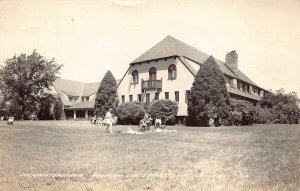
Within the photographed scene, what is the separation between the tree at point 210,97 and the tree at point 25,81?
3043 cm

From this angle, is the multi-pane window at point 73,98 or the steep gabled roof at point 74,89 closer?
the steep gabled roof at point 74,89

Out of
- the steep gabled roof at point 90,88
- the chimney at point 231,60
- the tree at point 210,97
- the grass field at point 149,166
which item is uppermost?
the chimney at point 231,60

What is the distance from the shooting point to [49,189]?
9359 millimetres

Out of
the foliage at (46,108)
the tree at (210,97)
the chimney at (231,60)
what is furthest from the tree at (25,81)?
the tree at (210,97)

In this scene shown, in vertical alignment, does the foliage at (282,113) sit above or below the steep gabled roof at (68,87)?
below

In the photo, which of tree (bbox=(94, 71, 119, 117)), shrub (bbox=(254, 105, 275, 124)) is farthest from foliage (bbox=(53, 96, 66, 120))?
shrub (bbox=(254, 105, 275, 124))

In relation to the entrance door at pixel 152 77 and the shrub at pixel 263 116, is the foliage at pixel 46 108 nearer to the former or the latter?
the entrance door at pixel 152 77

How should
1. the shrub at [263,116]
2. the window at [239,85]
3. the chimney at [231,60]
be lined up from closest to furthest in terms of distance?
the shrub at [263,116], the window at [239,85], the chimney at [231,60]

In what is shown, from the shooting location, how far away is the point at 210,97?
105 ft

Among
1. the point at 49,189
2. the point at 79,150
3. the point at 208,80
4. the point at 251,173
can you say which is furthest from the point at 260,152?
the point at 208,80

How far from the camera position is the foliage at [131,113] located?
3669 cm

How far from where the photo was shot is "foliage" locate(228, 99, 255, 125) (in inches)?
1305

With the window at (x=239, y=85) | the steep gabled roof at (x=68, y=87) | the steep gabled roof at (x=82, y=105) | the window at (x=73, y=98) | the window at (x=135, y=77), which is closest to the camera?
the window at (x=135, y=77)

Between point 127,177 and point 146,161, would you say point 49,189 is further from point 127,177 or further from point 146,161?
point 146,161
